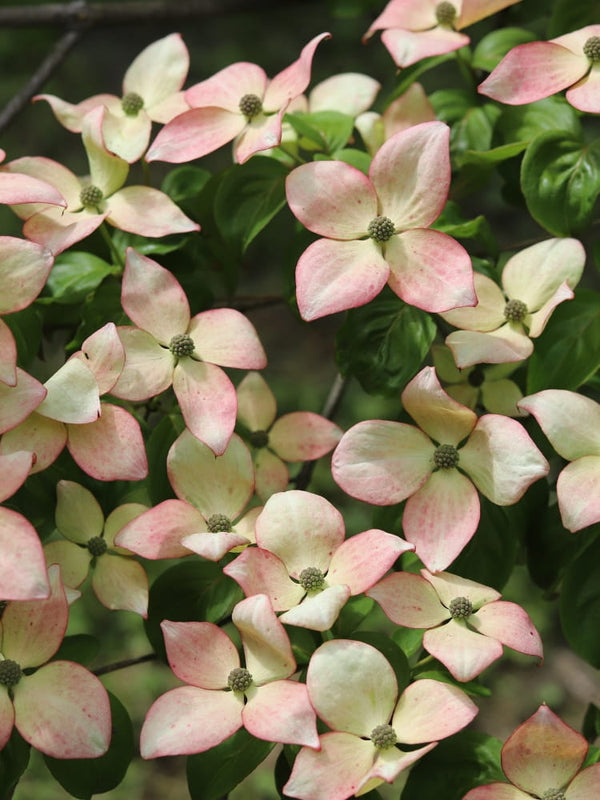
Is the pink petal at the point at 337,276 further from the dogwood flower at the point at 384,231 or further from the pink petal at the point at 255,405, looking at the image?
the pink petal at the point at 255,405

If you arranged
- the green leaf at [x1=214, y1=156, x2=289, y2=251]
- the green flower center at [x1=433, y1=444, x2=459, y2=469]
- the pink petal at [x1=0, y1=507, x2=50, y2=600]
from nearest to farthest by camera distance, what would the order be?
the pink petal at [x1=0, y1=507, x2=50, y2=600] → the green flower center at [x1=433, y1=444, x2=459, y2=469] → the green leaf at [x1=214, y1=156, x2=289, y2=251]

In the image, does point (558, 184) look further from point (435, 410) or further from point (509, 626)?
point (509, 626)

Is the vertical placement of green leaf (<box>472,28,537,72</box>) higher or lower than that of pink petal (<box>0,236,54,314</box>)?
lower

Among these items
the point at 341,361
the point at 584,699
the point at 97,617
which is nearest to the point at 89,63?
the point at 97,617

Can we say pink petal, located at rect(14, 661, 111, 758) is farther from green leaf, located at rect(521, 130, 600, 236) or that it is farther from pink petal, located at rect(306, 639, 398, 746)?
green leaf, located at rect(521, 130, 600, 236)

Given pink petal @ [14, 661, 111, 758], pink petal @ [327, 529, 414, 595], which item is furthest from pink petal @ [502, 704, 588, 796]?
pink petal @ [14, 661, 111, 758]

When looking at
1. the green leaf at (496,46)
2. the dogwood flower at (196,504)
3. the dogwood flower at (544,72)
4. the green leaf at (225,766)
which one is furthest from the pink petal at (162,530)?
the green leaf at (496,46)

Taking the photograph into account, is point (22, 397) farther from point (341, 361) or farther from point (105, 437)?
point (341, 361)
